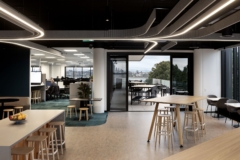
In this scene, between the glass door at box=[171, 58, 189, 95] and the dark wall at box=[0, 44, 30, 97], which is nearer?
the dark wall at box=[0, 44, 30, 97]

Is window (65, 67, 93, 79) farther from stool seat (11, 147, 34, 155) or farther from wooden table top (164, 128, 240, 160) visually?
wooden table top (164, 128, 240, 160)

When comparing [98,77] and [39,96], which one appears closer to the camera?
[98,77]

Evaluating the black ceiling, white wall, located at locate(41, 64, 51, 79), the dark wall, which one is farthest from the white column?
white wall, located at locate(41, 64, 51, 79)

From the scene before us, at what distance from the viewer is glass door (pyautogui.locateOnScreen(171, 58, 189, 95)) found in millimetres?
10602

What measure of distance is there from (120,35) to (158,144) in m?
2.96

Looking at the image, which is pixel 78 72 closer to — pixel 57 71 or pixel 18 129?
pixel 57 71

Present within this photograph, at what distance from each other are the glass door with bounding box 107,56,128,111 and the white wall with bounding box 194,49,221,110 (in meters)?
3.31

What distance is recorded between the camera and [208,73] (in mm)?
9945

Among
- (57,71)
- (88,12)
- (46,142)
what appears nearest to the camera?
(46,142)

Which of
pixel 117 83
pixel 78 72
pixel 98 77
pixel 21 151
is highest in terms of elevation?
pixel 78 72

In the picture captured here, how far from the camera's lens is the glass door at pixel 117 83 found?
1059cm

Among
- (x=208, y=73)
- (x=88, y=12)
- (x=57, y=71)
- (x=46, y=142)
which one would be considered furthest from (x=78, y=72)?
(x=46, y=142)

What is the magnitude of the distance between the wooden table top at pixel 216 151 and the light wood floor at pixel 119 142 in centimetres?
252

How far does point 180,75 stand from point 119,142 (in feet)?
19.7
